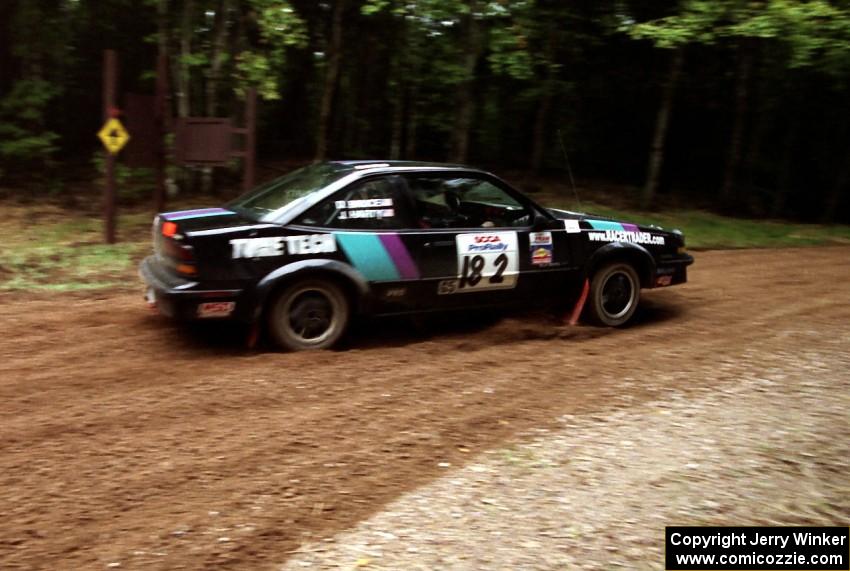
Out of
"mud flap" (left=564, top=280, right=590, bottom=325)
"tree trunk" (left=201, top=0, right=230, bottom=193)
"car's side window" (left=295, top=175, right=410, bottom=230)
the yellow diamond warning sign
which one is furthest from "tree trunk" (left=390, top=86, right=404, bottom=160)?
"car's side window" (left=295, top=175, right=410, bottom=230)

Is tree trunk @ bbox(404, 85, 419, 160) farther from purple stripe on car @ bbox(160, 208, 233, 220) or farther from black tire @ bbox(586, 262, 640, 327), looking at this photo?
purple stripe on car @ bbox(160, 208, 233, 220)

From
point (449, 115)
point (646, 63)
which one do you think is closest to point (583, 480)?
point (449, 115)

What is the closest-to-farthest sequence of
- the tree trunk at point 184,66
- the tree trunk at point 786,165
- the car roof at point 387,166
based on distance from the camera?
the car roof at point 387,166 < the tree trunk at point 184,66 < the tree trunk at point 786,165

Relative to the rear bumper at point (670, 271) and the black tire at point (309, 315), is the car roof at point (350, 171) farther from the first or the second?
the rear bumper at point (670, 271)

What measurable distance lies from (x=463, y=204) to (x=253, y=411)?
2887 mm

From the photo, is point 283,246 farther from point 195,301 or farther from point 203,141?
point 203,141

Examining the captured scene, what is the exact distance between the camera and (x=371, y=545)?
127 inches

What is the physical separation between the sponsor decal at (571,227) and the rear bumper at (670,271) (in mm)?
1029

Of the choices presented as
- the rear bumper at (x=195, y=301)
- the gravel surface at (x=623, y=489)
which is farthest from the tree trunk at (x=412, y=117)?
the gravel surface at (x=623, y=489)

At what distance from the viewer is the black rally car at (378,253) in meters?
5.78

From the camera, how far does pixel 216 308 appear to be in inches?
225

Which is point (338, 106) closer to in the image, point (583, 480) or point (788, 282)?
point (788, 282)

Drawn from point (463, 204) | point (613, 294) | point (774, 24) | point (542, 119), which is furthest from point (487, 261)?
point (542, 119)

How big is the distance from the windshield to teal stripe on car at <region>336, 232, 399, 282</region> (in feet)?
1.73
